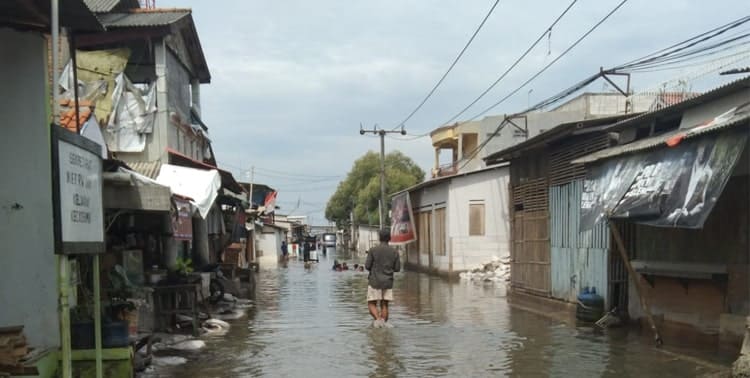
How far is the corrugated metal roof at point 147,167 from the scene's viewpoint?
1431cm

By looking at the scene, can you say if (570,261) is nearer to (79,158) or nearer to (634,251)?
(634,251)

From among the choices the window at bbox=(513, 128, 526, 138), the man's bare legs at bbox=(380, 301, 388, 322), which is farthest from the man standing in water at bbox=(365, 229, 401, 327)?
the window at bbox=(513, 128, 526, 138)

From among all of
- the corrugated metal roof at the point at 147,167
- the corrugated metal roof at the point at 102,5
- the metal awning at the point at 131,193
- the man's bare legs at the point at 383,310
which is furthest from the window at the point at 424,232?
the metal awning at the point at 131,193

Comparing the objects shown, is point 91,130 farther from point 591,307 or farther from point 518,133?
point 518,133

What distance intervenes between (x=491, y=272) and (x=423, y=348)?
16.7 metres

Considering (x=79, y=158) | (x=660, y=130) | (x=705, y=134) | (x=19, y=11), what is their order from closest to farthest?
(x=79, y=158) → (x=19, y=11) → (x=705, y=134) → (x=660, y=130)

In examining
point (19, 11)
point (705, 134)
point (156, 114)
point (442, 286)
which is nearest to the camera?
point (19, 11)

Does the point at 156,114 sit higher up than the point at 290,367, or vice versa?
the point at 156,114

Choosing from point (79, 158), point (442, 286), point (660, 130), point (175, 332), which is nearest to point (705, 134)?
point (660, 130)

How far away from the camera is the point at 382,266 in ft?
41.1

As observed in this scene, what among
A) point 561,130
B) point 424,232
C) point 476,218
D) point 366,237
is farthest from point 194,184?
point 366,237

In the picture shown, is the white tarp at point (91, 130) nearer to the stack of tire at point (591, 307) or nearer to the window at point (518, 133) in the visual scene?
the stack of tire at point (591, 307)

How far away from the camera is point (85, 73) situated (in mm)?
15281

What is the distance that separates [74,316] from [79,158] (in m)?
2.55
